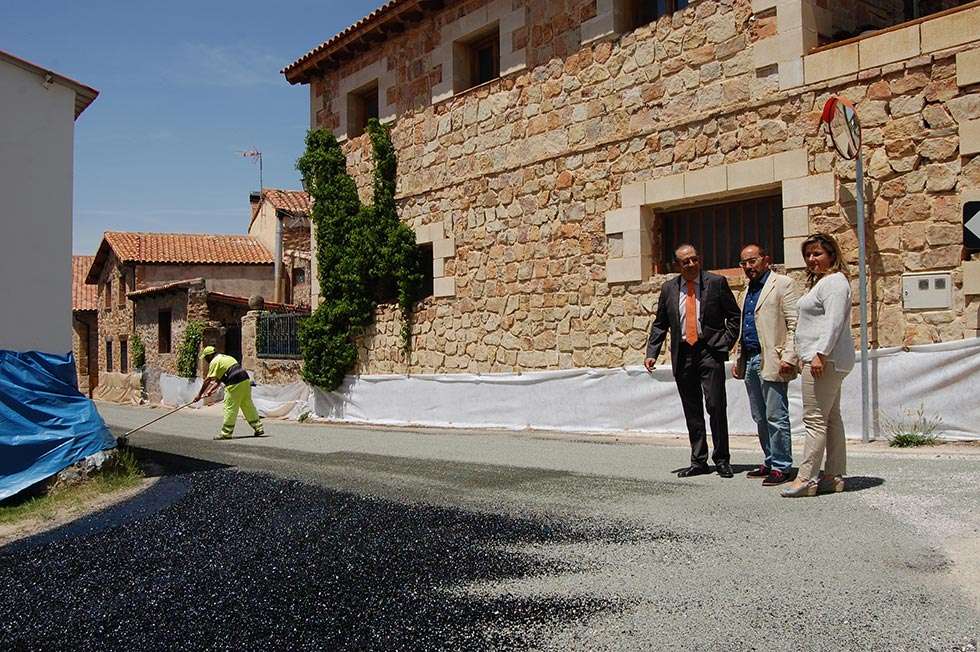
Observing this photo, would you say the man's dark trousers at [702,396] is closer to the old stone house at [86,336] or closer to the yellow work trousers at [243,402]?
the yellow work trousers at [243,402]

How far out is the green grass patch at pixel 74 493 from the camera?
23.3 ft

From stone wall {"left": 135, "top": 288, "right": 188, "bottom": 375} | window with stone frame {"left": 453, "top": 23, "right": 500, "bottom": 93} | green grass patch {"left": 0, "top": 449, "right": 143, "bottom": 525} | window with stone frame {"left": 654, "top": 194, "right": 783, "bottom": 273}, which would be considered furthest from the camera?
stone wall {"left": 135, "top": 288, "right": 188, "bottom": 375}

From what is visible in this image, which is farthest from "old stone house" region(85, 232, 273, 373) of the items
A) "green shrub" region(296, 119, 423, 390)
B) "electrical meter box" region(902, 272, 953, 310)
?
"electrical meter box" region(902, 272, 953, 310)

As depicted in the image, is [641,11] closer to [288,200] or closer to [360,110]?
[360,110]

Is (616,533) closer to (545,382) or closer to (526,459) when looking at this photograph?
(526,459)

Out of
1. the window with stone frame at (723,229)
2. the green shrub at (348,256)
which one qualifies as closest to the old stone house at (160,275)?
the green shrub at (348,256)

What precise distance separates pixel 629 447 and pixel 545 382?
302cm

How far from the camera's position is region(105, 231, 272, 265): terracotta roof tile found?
33781 millimetres

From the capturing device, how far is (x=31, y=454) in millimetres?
7785

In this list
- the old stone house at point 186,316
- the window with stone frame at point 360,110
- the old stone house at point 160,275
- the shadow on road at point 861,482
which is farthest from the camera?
the old stone house at point 160,275

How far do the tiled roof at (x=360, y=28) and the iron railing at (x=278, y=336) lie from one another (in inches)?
217

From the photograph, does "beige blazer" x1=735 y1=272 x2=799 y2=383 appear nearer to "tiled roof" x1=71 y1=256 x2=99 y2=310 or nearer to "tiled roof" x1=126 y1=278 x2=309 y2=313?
"tiled roof" x1=126 y1=278 x2=309 y2=313

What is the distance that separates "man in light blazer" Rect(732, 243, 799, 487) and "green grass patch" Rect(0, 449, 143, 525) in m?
5.66

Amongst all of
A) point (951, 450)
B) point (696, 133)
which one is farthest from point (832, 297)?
point (696, 133)
